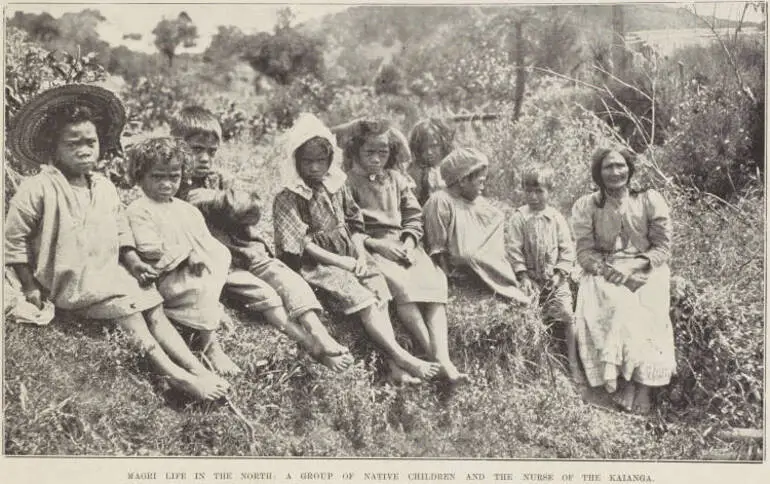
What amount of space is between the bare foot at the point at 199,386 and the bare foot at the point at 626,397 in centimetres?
254

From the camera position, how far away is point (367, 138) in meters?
8.58

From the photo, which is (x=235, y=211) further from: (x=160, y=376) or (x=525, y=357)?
(x=525, y=357)

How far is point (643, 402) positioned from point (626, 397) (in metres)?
0.11

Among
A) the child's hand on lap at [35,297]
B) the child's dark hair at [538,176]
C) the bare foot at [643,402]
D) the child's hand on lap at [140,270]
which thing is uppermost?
the child's dark hair at [538,176]

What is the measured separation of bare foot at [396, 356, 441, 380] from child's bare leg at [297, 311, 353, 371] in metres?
0.38

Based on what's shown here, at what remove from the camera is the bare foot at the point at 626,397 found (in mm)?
8531

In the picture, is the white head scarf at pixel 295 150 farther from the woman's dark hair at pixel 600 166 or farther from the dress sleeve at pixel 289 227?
the woman's dark hair at pixel 600 166

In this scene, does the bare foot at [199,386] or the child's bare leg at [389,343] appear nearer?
the bare foot at [199,386]

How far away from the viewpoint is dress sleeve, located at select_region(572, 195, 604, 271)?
8609 millimetres

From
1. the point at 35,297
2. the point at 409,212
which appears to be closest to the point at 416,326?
the point at 409,212

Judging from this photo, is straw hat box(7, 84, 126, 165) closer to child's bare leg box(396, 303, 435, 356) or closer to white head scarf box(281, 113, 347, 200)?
white head scarf box(281, 113, 347, 200)

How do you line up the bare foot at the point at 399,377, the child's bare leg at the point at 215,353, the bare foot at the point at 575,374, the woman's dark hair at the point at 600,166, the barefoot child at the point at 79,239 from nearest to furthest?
the barefoot child at the point at 79,239
the child's bare leg at the point at 215,353
the bare foot at the point at 399,377
the bare foot at the point at 575,374
the woman's dark hair at the point at 600,166

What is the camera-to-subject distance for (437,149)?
866 centimetres

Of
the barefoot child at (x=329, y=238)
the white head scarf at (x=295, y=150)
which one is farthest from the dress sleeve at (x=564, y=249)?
the white head scarf at (x=295, y=150)
